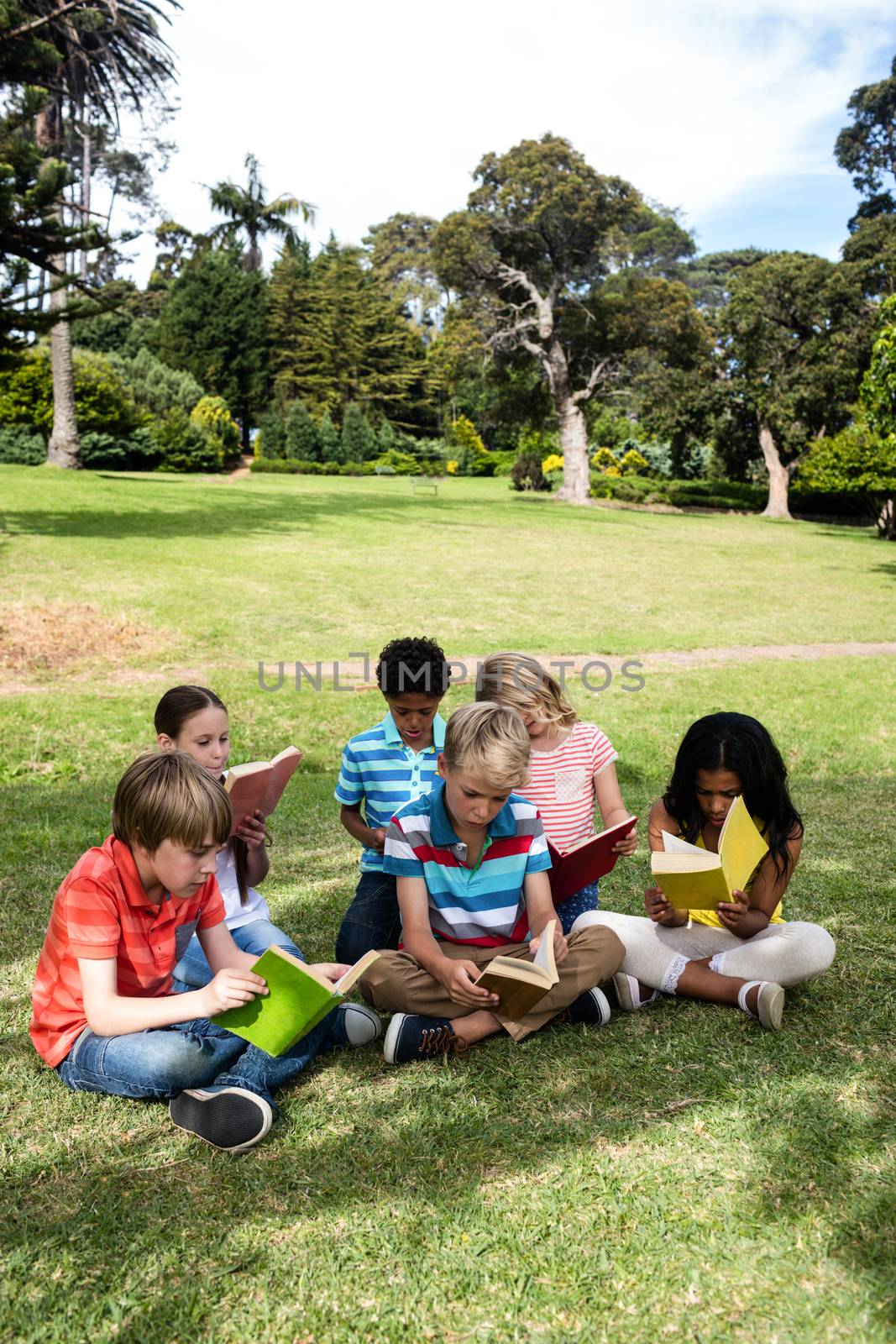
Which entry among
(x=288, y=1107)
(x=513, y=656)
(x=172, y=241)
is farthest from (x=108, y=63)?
(x=172, y=241)

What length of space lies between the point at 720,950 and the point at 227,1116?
1.60 metres

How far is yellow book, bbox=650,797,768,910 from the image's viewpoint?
8.83ft

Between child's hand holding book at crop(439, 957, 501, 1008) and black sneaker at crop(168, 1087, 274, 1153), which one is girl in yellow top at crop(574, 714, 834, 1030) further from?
black sneaker at crop(168, 1087, 274, 1153)

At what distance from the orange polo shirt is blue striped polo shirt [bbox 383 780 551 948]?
559 mm

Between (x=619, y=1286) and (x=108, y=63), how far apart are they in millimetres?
21255

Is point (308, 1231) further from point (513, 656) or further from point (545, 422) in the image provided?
point (545, 422)

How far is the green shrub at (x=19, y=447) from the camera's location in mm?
24562

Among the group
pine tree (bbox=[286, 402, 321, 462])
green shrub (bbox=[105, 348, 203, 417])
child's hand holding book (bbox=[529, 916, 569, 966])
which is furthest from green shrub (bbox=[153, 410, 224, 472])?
child's hand holding book (bbox=[529, 916, 569, 966])

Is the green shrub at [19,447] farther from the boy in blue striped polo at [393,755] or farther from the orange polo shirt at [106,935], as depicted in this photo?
the orange polo shirt at [106,935]

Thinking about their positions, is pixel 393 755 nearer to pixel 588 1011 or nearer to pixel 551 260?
pixel 588 1011

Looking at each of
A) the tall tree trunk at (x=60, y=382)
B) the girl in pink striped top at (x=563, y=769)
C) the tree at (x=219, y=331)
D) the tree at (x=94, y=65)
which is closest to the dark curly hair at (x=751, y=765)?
the girl in pink striped top at (x=563, y=769)

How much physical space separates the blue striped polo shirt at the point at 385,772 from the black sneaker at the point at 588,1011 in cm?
87

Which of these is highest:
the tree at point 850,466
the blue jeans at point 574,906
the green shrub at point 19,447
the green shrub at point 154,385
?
the green shrub at point 154,385

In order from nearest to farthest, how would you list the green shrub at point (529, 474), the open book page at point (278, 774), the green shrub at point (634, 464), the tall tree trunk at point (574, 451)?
1. the open book page at point (278, 774)
2. the tall tree trunk at point (574, 451)
3. the green shrub at point (529, 474)
4. the green shrub at point (634, 464)
